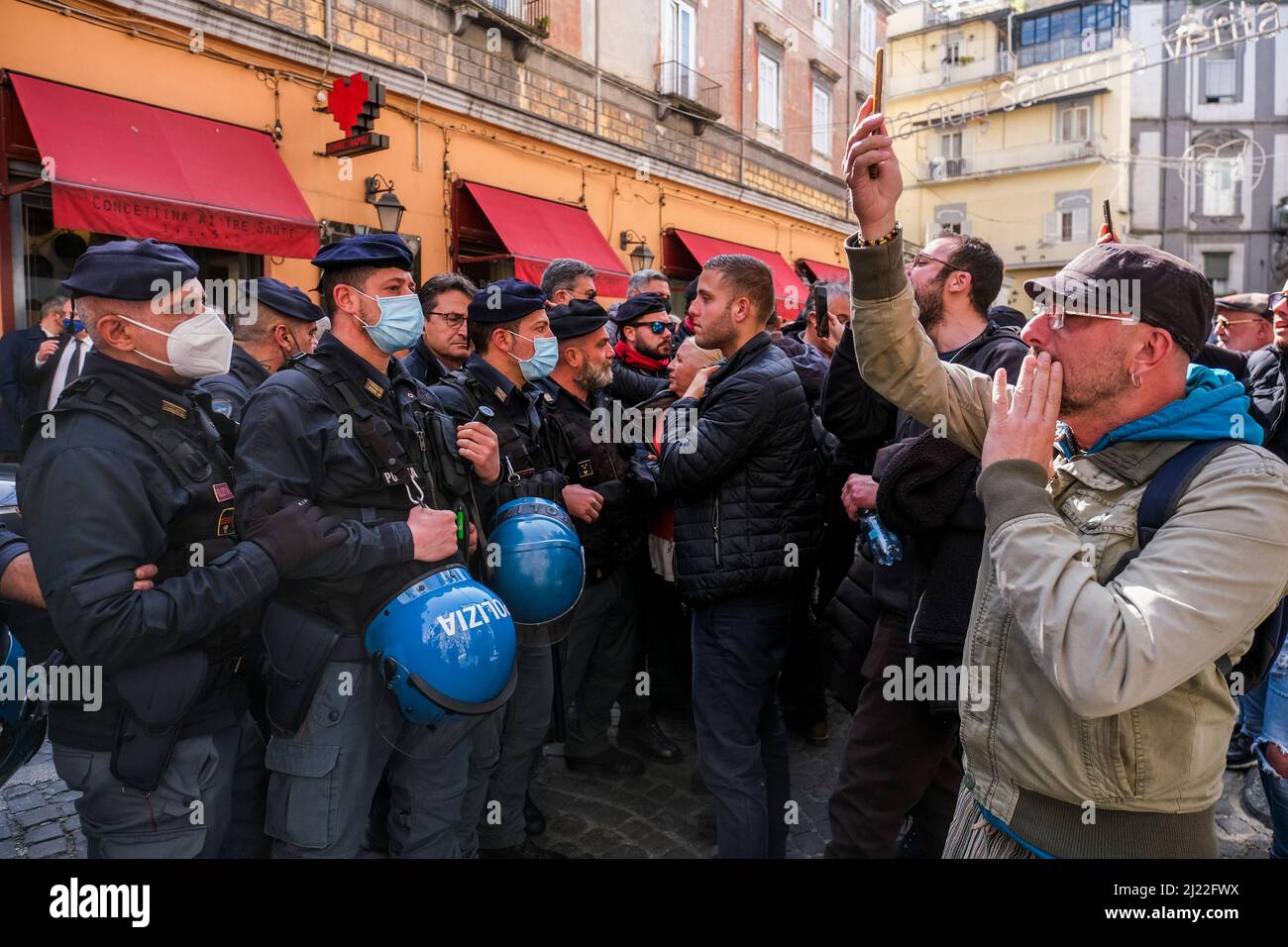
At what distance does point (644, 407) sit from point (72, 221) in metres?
4.81

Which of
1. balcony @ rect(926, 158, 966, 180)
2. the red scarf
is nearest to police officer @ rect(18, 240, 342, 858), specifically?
the red scarf

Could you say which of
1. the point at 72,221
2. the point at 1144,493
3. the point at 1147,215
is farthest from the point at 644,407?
the point at 1147,215

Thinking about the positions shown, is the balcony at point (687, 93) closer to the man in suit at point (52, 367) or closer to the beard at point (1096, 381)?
the man in suit at point (52, 367)

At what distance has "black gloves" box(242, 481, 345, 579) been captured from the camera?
2.36 meters

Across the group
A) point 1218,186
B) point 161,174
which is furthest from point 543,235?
point 1218,186

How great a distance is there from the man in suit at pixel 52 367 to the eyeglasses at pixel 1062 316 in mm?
6501

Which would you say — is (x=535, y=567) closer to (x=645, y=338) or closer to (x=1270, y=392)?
(x=645, y=338)

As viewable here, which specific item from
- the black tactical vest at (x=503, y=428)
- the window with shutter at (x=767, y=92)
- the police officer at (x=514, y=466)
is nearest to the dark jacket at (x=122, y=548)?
the police officer at (x=514, y=466)

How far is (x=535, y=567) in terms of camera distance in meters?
3.07

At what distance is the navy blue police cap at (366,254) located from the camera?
2.91 meters

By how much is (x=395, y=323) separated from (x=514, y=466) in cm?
88

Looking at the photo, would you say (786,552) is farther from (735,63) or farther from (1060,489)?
(735,63)

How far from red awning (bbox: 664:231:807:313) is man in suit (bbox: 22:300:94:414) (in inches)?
287

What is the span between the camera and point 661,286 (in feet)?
18.9
